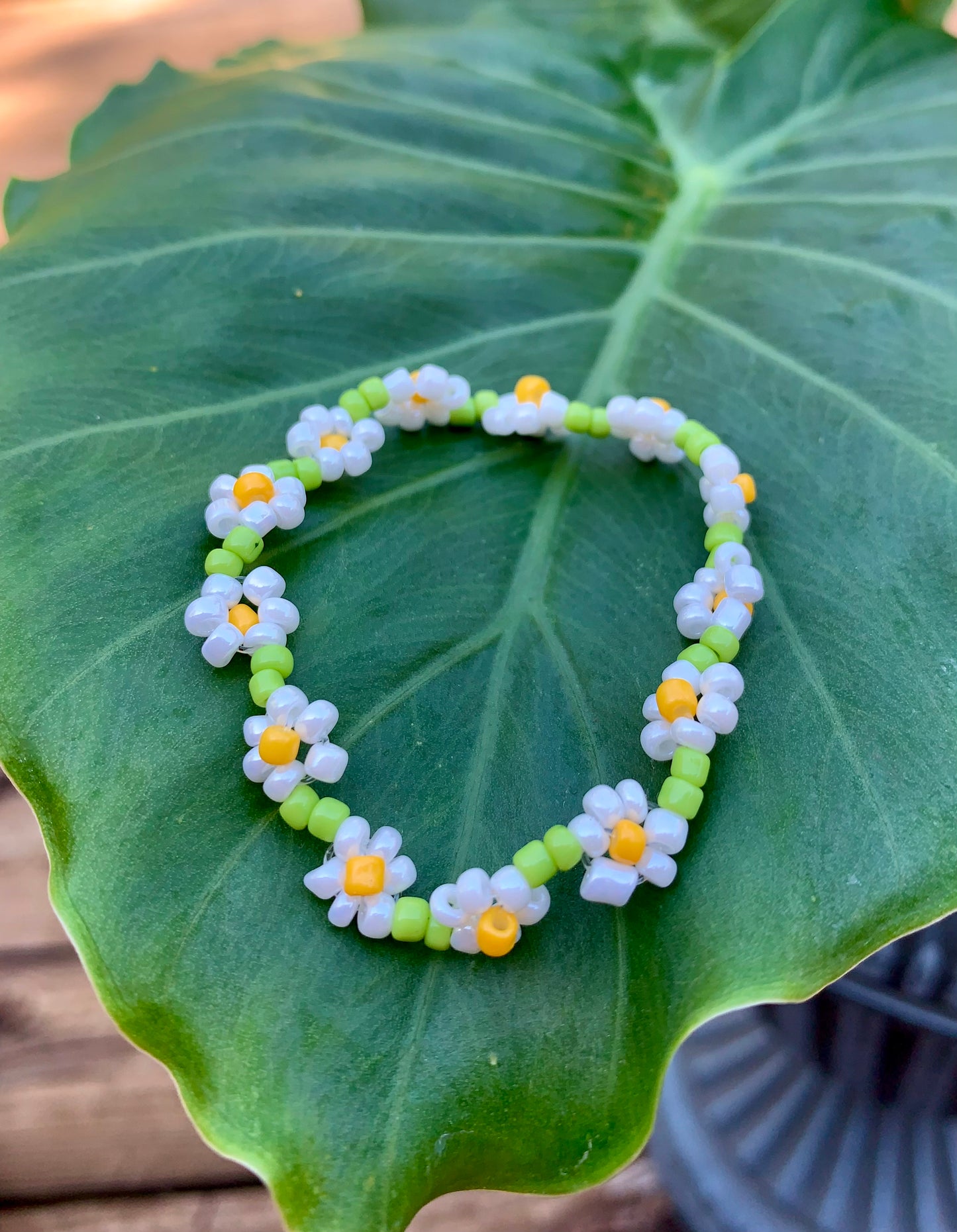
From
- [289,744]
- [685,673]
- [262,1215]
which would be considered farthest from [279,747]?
[262,1215]

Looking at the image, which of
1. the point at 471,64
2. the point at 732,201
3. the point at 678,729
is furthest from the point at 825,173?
the point at 678,729

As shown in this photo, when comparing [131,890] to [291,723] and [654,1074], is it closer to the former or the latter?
[291,723]

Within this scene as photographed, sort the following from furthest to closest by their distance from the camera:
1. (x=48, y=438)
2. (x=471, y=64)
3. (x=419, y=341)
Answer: (x=471, y=64) → (x=419, y=341) → (x=48, y=438)

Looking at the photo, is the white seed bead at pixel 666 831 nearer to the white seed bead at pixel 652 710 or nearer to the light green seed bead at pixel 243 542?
the white seed bead at pixel 652 710

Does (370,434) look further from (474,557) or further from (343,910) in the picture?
(343,910)

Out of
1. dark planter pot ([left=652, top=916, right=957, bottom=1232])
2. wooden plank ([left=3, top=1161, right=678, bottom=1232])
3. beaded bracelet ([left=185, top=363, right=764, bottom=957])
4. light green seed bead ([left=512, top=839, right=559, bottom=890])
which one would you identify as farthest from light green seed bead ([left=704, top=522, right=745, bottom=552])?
wooden plank ([left=3, top=1161, right=678, bottom=1232])

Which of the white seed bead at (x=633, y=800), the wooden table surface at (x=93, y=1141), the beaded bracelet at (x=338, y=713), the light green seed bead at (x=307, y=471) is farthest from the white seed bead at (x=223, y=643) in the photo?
the wooden table surface at (x=93, y=1141)

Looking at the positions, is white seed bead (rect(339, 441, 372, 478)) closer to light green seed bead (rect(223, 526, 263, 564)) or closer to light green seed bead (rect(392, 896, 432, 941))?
light green seed bead (rect(223, 526, 263, 564))

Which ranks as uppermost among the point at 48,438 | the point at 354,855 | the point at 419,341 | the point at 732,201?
the point at 732,201
